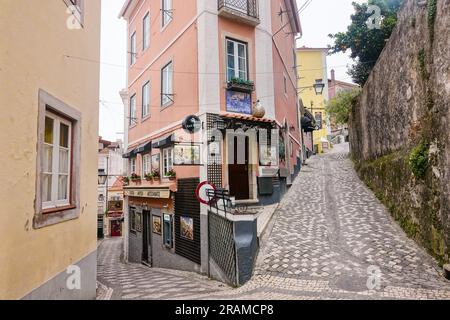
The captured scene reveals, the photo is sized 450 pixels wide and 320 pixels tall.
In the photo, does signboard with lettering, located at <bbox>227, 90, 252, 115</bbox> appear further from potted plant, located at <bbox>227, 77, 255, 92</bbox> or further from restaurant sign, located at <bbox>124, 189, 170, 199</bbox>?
restaurant sign, located at <bbox>124, 189, 170, 199</bbox>

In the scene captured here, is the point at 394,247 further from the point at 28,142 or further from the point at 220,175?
the point at 28,142

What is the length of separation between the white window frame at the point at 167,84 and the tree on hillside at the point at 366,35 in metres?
9.01

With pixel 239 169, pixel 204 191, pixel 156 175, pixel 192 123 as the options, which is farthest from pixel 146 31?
pixel 204 191

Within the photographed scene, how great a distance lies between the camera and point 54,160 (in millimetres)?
4828

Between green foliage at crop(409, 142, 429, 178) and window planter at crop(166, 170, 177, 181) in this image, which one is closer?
green foliage at crop(409, 142, 429, 178)

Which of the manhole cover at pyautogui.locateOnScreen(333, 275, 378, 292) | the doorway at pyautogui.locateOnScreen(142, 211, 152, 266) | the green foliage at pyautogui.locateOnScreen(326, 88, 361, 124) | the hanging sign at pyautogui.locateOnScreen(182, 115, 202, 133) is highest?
Answer: the green foliage at pyautogui.locateOnScreen(326, 88, 361, 124)

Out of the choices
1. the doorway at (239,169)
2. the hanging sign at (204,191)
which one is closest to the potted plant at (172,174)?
the doorway at (239,169)

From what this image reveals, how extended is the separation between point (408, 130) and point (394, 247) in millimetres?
3039

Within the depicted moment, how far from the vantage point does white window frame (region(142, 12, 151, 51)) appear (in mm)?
14768

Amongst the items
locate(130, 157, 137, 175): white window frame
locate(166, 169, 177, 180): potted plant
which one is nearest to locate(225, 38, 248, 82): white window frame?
locate(166, 169, 177, 180): potted plant

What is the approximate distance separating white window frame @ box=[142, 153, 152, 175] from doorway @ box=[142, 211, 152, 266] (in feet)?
6.47

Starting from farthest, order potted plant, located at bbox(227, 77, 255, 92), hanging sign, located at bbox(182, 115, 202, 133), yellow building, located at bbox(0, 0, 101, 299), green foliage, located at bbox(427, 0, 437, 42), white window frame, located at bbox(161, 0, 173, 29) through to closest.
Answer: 1. white window frame, located at bbox(161, 0, 173, 29)
2. potted plant, located at bbox(227, 77, 255, 92)
3. hanging sign, located at bbox(182, 115, 202, 133)
4. green foliage, located at bbox(427, 0, 437, 42)
5. yellow building, located at bbox(0, 0, 101, 299)

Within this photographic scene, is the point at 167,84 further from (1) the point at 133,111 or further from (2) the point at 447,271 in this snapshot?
(2) the point at 447,271
